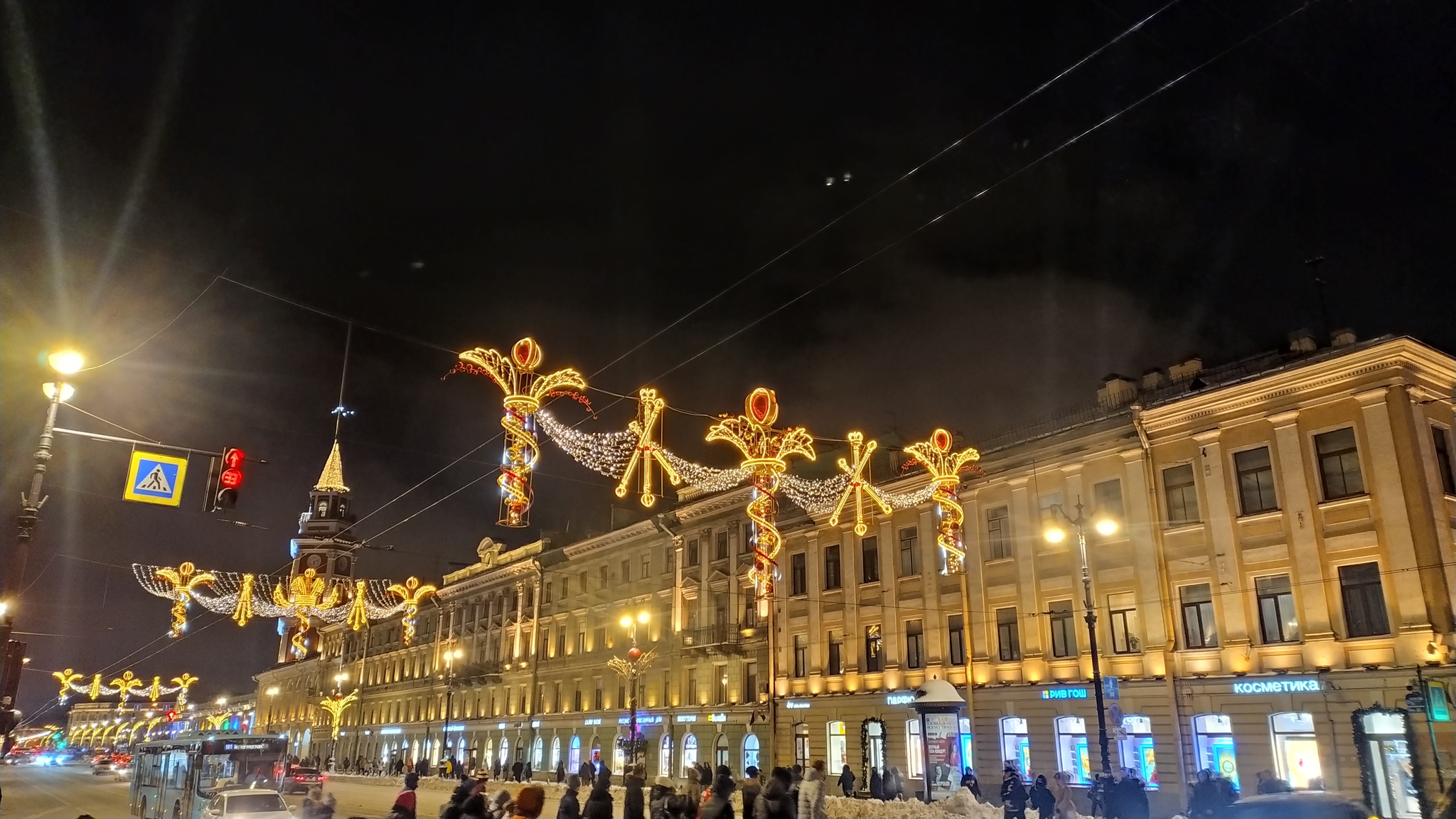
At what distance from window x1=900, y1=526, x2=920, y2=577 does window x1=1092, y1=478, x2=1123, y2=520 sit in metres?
7.92

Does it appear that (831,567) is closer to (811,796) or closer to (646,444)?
(646,444)

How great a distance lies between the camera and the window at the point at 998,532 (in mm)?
33750

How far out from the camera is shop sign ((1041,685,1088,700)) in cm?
2969

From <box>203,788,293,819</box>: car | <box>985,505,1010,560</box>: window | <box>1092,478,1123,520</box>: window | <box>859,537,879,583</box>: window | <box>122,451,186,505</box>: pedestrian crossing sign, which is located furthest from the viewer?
<box>859,537,879,583</box>: window

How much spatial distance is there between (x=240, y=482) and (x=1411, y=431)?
2757 centimetres

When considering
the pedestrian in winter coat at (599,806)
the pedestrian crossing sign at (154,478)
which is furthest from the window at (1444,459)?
the pedestrian crossing sign at (154,478)

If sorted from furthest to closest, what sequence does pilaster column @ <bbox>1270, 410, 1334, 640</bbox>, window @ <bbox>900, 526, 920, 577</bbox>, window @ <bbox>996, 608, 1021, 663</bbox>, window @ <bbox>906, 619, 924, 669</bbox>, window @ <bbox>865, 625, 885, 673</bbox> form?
1. window @ <bbox>865, 625, 885, 673</bbox>
2. window @ <bbox>900, 526, 920, 577</bbox>
3. window @ <bbox>906, 619, 924, 669</bbox>
4. window @ <bbox>996, 608, 1021, 663</bbox>
5. pilaster column @ <bbox>1270, 410, 1334, 640</bbox>

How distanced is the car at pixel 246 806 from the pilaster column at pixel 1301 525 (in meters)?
25.6

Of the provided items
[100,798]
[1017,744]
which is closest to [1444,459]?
[1017,744]

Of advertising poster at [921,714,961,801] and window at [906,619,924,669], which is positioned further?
window at [906,619,924,669]

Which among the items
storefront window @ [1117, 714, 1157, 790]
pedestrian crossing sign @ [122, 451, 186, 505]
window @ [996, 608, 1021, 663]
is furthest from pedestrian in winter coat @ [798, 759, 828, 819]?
window @ [996, 608, 1021, 663]

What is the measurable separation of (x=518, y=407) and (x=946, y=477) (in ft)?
49.7

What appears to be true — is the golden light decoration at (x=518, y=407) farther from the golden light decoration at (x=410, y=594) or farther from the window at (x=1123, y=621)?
the golden light decoration at (x=410, y=594)

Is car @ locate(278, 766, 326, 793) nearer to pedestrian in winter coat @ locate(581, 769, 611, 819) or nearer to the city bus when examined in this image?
the city bus
